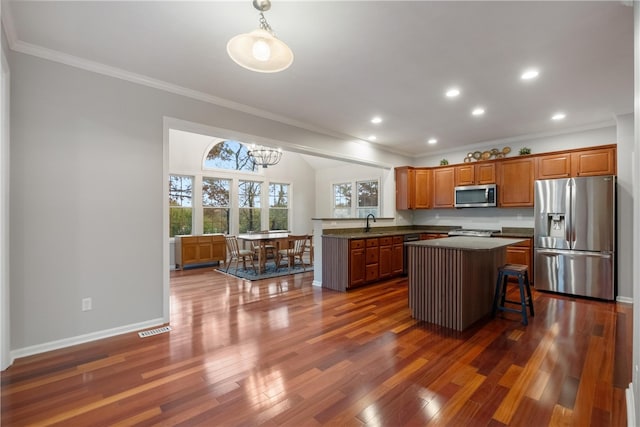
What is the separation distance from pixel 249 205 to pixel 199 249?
2062 mm

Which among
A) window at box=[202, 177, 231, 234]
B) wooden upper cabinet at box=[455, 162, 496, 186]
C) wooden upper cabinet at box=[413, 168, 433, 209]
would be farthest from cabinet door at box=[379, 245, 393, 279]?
Answer: window at box=[202, 177, 231, 234]

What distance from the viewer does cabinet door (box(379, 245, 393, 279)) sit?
5.51 meters

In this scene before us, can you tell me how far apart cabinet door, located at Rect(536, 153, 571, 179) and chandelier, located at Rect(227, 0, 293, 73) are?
515cm

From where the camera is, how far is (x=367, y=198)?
28.0 ft

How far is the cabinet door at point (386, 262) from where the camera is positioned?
18.1 feet

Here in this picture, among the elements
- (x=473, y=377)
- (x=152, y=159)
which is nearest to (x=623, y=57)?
(x=473, y=377)

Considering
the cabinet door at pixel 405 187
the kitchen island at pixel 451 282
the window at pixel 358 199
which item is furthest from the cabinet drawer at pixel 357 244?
the window at pixel 358 199

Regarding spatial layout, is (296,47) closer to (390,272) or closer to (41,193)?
(41,193)

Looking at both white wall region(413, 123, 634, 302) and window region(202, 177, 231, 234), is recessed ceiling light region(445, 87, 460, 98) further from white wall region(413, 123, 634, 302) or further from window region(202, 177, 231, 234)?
window region(202, 177, 231, 234)

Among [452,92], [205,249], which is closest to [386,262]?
[452,92]

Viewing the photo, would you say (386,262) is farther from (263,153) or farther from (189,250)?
(189,250)

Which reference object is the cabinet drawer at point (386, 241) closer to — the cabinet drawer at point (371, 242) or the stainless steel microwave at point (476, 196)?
the cabinet drawer at point (371, 242)

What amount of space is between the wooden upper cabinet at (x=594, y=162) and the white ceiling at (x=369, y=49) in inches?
26.8

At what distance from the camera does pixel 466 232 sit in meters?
5.99
